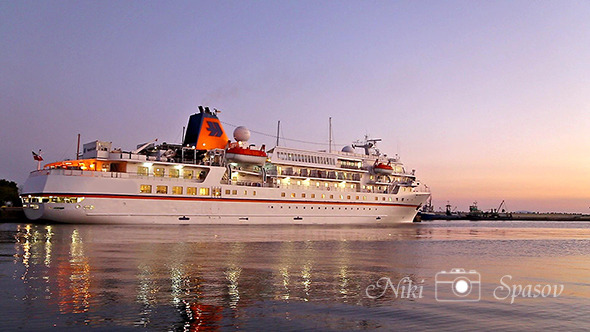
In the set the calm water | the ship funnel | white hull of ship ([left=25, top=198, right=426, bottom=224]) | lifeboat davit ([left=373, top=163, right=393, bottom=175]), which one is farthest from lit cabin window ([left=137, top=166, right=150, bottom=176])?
lifeboat davit ([left=373, top=163, right=393, bottom=175])

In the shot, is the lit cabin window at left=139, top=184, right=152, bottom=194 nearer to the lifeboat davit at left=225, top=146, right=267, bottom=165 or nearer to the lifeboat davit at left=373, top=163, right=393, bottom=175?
the lifeboat davit at left=225, top=146, right=267, bottom=165

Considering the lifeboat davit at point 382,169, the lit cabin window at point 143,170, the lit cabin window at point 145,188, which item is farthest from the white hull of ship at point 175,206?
the lifeboat davit at point 382,169

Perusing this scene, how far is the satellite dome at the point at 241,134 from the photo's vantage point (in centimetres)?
5978

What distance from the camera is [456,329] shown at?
8281 millimetres

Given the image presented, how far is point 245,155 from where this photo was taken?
182 ft

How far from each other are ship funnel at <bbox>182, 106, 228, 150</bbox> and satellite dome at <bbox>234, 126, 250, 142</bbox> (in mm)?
2144

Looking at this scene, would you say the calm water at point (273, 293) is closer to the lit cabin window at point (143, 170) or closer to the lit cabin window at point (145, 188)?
the lit cabin window at point (145, 188)

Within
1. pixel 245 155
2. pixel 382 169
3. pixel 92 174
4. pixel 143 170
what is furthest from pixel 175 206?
pixel 382 169

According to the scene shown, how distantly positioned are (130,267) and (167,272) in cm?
172

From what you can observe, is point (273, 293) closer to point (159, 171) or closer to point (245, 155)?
point (159, 171)

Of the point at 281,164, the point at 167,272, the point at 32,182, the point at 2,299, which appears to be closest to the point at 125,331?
the point at 2,299

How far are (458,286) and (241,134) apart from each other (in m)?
48.8

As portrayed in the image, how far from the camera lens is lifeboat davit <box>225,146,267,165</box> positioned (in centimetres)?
5521

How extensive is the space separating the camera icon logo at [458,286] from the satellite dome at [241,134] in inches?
1800
